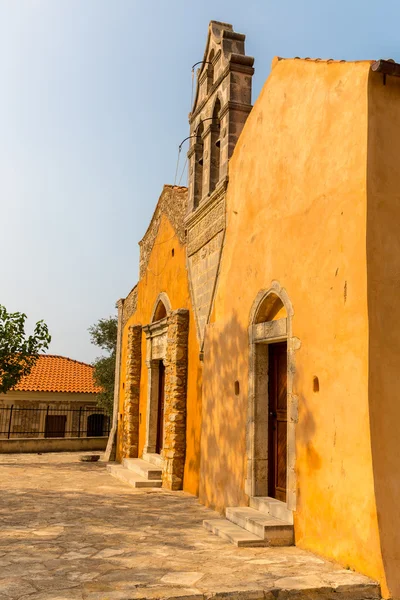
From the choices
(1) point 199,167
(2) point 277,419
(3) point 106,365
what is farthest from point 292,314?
(3) point 106,365

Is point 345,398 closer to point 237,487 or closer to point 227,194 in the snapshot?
point 237,487

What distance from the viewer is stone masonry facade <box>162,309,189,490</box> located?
9.25m

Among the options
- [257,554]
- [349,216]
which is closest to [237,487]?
[257,554]

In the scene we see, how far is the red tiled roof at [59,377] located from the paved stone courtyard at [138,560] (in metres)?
16.0

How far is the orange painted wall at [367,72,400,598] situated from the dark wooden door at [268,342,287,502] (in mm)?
1953

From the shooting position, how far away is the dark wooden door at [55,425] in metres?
23.0

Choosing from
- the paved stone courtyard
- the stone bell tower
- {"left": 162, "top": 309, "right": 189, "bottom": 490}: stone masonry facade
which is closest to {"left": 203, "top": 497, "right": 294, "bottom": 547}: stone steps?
the paved stone courtyard

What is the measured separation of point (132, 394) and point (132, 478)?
3.07 metres

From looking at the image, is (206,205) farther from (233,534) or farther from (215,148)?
(233,534)

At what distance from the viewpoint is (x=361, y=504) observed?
4.46 m

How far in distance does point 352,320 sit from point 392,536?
5.66 feet

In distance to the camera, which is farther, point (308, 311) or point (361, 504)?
point (308, 311)

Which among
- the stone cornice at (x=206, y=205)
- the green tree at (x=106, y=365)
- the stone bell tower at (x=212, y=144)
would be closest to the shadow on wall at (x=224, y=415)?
the stone bell tower at (x=212, y=144)

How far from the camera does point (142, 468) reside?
10469 millimetres
